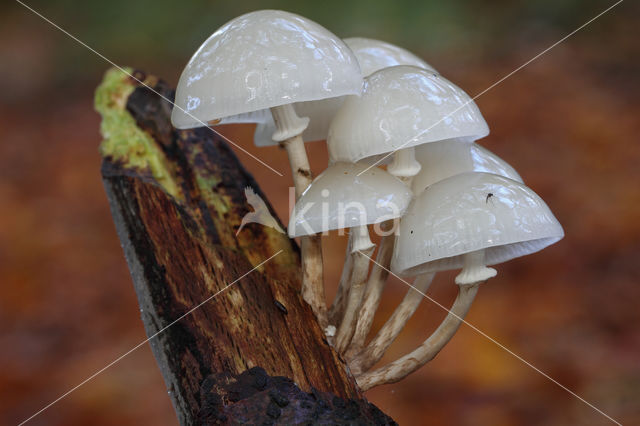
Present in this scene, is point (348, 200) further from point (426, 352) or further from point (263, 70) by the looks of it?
point (426, 352)

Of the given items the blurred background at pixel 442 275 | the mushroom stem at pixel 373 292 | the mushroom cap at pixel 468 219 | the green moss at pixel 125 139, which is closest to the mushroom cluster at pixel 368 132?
the mushroom cap at pixel 468 219

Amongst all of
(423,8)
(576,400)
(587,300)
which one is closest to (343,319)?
(576,400)

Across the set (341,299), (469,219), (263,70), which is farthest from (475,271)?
(263,70)

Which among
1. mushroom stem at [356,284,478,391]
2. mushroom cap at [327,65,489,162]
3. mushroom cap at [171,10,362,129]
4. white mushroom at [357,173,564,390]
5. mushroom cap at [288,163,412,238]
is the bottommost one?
mushroom stem at [356,284,478,391]

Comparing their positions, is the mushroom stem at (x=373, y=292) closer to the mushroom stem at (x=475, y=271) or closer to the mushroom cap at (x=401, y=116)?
the mushroom stem at (x=475, y=271)

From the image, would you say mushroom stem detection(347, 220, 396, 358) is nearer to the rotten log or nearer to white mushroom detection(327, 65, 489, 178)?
the rotten log

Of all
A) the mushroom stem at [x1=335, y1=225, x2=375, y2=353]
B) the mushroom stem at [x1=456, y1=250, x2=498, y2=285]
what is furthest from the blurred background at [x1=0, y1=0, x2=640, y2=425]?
the mushroom stem at [x1=456, y1=250, x2=498, y2=285]
